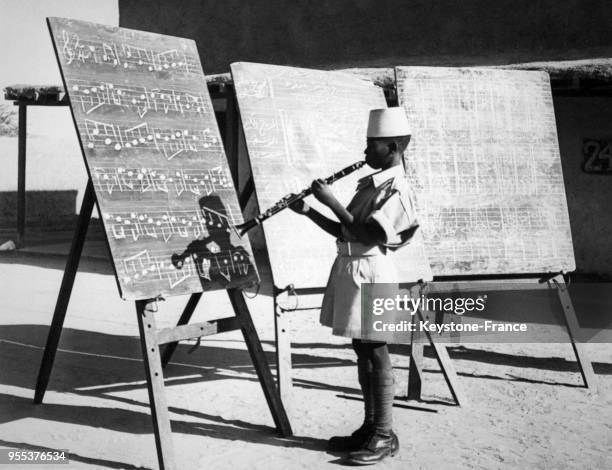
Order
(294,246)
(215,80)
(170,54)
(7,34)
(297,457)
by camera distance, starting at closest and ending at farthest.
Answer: (297,457), (170,54), (294,246), (215,80), (7,34)

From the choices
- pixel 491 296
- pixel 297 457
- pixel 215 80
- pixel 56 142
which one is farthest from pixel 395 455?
pixel 56 142

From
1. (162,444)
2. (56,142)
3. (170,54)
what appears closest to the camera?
(162,444)

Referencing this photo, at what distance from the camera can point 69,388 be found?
18.7 feet

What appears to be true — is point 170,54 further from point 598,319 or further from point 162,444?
point 598,319

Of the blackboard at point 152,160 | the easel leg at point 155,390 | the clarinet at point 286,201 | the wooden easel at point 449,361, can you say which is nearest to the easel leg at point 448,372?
the wooden easel at point 449,361

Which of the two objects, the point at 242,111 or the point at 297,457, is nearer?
the point at 297,457

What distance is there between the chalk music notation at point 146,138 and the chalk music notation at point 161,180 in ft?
0.40

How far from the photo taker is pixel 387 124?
419cm

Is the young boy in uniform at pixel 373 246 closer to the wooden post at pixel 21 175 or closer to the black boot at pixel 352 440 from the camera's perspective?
the black boot at pixel 352 440

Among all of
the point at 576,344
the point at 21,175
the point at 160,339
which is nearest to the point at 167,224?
the point at 160,339

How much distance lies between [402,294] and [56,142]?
855 inches

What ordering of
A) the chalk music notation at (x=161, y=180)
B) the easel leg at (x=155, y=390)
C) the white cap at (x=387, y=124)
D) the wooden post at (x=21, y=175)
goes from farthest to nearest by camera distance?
the wooden post at (x=21, y=175) → the chalk music notation at (x=161, y=180) → the white cap at (x=387, y=124) → the easel leg at (x=155, y=390)

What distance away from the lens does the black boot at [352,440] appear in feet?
14.3

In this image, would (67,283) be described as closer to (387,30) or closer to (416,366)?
(416,366)
